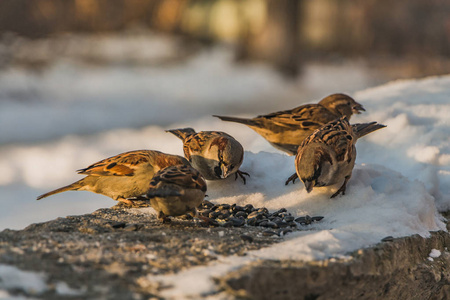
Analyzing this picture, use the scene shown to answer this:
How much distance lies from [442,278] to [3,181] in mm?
5964

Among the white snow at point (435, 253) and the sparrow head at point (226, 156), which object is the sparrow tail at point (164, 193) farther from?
the white snow at point (435, 253)

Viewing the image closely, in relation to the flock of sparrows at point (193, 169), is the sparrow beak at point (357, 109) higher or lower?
higher

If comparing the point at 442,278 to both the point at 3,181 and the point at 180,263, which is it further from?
the point at 3,181

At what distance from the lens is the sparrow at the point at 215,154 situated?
4406 mm

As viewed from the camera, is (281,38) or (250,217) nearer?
(250,217)

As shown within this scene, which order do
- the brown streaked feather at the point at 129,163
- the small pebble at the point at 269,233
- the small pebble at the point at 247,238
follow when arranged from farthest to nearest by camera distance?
the brown streaked feather at the point at 129,163 → the small pebble at the point at 269,233 → the small pebble at the point at 247,238

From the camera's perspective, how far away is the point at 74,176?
8.03 meters

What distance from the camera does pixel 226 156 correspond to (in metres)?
4.38

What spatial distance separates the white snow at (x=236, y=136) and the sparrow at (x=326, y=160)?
182 millimetres

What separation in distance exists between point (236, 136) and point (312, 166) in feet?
17.6

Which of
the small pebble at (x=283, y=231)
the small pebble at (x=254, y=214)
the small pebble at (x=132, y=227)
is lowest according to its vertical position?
the small pebble at (x=283, y=231)

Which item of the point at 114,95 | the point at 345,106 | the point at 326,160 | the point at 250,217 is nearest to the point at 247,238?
the point at 250,217

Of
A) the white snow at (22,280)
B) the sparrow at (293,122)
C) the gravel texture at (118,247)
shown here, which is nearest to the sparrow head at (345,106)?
the sparrow at (293,122)

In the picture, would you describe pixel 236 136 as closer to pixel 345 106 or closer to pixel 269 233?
pixel 345 106
